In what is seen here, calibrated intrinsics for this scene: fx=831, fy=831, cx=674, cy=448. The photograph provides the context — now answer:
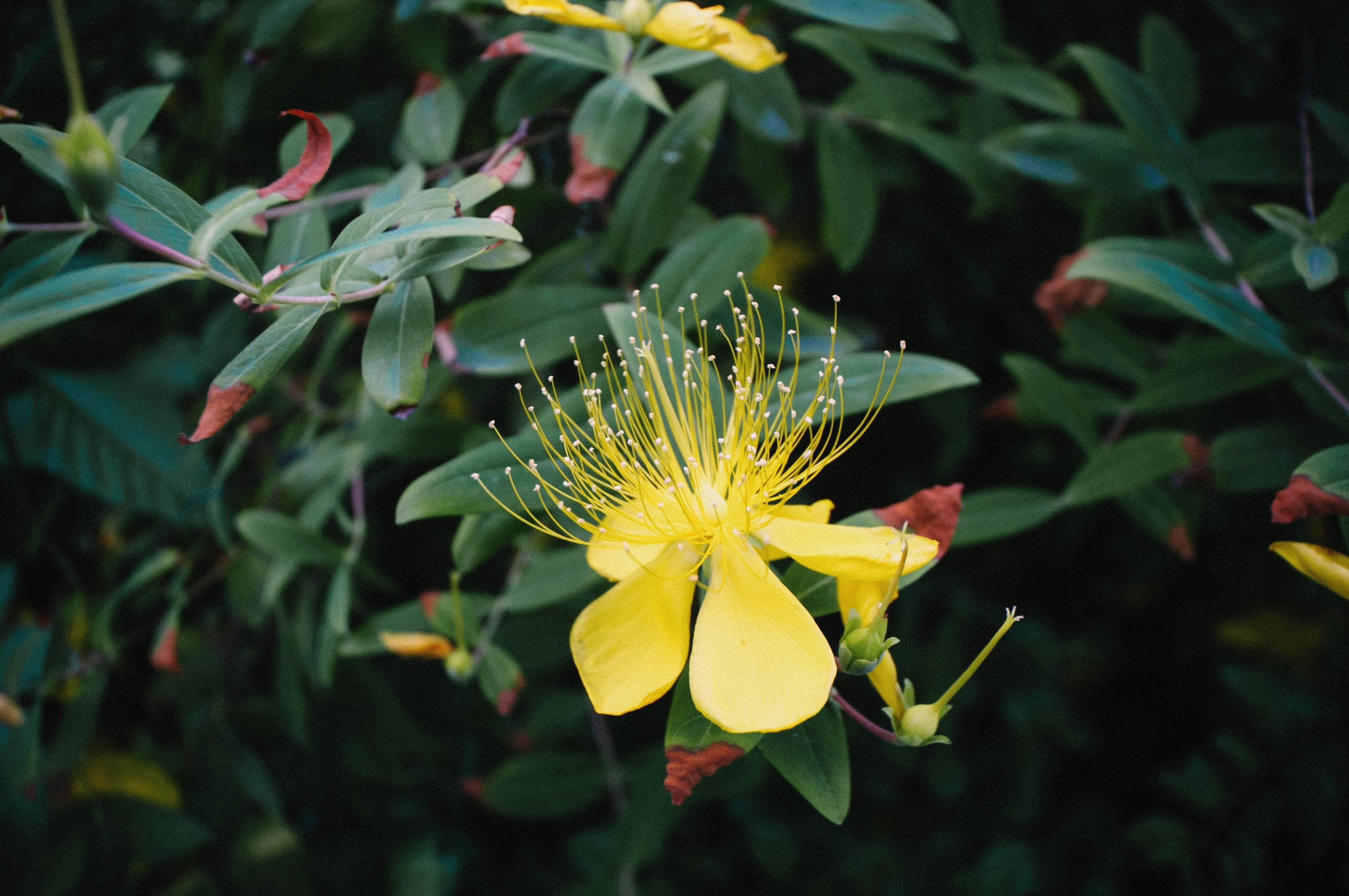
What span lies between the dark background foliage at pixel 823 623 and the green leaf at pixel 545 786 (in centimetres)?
2

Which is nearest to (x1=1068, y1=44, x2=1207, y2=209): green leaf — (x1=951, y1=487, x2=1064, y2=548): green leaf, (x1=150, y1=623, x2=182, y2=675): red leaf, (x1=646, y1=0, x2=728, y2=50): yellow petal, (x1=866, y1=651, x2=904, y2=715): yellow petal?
(x1=951, y1=487, x2=1064, y2=548): green leaf

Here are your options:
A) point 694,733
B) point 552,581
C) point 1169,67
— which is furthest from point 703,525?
point 1169,67

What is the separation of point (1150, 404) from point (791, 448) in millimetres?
608

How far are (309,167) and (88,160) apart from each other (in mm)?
252

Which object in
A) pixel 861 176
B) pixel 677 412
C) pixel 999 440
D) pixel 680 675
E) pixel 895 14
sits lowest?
pixel 999 440

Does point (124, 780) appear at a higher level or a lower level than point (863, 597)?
lower

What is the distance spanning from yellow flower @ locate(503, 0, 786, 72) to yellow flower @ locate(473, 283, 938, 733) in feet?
0.83

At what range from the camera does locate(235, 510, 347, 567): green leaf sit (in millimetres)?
1062

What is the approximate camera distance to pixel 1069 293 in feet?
3.71

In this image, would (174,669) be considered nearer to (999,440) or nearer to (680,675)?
(680,675)

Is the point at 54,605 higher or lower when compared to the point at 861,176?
lower

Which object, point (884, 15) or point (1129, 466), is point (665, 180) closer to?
point (884, 15)

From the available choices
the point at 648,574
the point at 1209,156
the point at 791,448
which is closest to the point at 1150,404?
the point at 1209,156

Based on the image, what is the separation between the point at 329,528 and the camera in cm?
138
